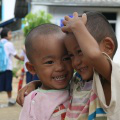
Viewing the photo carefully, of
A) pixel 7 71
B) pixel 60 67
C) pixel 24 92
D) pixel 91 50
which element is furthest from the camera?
Result: pixel 7 71

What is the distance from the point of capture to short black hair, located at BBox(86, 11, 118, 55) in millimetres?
1940

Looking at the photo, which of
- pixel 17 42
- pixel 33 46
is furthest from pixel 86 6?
pixel 33 46

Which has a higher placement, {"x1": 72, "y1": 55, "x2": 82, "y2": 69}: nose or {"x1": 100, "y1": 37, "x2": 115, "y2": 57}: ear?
{"x1": 100, "y1": 37, "x2": 115, "y2": 57}: ear

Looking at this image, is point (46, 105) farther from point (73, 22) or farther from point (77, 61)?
point (73, 22)

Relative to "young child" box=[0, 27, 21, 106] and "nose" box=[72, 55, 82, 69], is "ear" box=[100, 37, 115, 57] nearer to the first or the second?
"nose" box=[72, 55, 82, 69]

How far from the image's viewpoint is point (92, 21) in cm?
199

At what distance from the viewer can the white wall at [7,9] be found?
22094mm

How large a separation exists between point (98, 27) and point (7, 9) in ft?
68.0

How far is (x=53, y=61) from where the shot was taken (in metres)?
2.23

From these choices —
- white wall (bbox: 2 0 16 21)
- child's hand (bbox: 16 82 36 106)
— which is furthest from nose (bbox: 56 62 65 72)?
white wall (bbox: 2 0 16 21)

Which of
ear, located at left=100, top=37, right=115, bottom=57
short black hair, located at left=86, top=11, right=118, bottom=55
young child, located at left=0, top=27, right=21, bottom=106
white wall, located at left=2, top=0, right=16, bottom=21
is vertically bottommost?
white wall, located at left=2, top=0, right=16, bottom=21

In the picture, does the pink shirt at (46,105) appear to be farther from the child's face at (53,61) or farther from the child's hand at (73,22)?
the child's hand at (73,22)

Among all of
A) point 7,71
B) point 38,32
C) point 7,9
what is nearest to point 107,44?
point 38,32

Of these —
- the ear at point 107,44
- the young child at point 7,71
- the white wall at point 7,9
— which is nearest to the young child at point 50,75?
the ear at point 107,44
